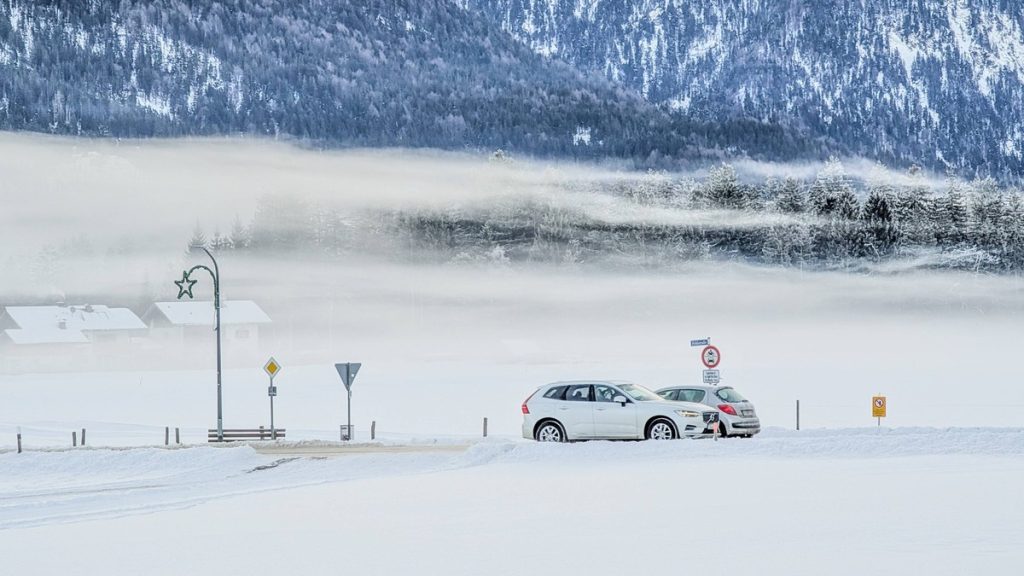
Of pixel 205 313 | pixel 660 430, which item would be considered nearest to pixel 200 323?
pixel 205 313

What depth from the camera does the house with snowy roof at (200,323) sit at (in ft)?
429

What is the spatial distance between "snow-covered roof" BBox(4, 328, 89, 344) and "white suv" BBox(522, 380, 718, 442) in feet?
335

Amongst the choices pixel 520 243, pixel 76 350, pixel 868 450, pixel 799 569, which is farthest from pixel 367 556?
pixel 520 243

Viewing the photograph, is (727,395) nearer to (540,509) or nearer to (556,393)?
(556,393)

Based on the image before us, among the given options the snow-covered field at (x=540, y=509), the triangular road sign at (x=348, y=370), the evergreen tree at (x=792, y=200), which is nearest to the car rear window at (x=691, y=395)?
the snow-covered field at (x=540, y=509)

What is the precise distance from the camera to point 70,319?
13038cm

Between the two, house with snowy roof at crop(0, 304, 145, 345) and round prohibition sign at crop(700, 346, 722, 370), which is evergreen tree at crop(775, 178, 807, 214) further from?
round prohibition sign at crop(700, 346, 722, 370)

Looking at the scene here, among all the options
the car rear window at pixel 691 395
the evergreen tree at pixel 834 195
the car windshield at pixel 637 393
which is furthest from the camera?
the evergreen tree at pixel 834 195

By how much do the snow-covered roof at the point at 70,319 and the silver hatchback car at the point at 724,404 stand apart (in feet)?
341

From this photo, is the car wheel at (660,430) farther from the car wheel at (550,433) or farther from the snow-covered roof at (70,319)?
the snow-covered roof at (70,319)

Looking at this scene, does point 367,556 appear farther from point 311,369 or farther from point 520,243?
point 520,243

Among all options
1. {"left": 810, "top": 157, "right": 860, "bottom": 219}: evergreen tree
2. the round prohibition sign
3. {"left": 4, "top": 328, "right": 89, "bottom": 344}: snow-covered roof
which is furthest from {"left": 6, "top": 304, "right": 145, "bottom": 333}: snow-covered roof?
the round prohibition sign

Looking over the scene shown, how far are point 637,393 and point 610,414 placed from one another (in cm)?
105

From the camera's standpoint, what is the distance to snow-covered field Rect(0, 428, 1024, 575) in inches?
693
